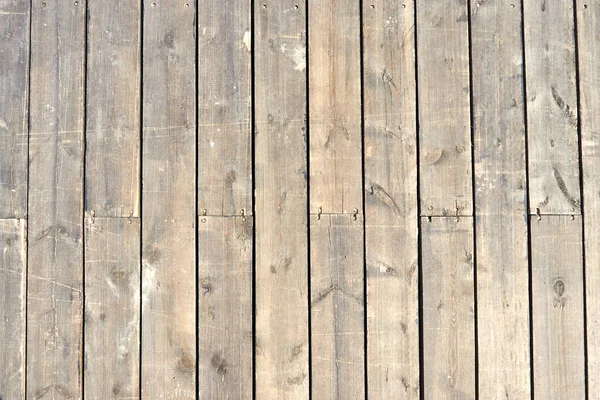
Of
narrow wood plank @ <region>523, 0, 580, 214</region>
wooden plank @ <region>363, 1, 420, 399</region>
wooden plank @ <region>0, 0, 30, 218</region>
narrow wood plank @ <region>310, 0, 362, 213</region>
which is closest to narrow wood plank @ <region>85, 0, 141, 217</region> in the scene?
wooden plank @ <region>0, 0, 30, 218</region>

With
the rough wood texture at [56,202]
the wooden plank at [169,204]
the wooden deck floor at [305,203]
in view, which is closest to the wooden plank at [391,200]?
the wooden deck floor at [305,203]

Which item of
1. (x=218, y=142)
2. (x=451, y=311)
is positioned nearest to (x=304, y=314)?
(x=451, y=311)

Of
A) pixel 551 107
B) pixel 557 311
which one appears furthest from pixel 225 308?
pixel 551 107

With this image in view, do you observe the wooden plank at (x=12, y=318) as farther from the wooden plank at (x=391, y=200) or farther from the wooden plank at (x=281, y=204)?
the wooden plank at (x=391, y=200)

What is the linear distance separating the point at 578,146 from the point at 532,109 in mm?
214

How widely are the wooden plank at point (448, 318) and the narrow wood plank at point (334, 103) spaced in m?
0.35

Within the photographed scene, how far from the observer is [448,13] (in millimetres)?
1913

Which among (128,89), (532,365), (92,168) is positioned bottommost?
(532,365)

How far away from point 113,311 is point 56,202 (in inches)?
17.9

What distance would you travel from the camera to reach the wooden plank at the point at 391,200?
6.03 feet

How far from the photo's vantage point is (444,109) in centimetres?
189

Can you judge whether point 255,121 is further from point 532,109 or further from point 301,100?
point 532,109

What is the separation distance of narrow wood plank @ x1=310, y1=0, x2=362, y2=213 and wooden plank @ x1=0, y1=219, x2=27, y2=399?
1105 mm

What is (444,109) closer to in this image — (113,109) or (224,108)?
(224,108)
